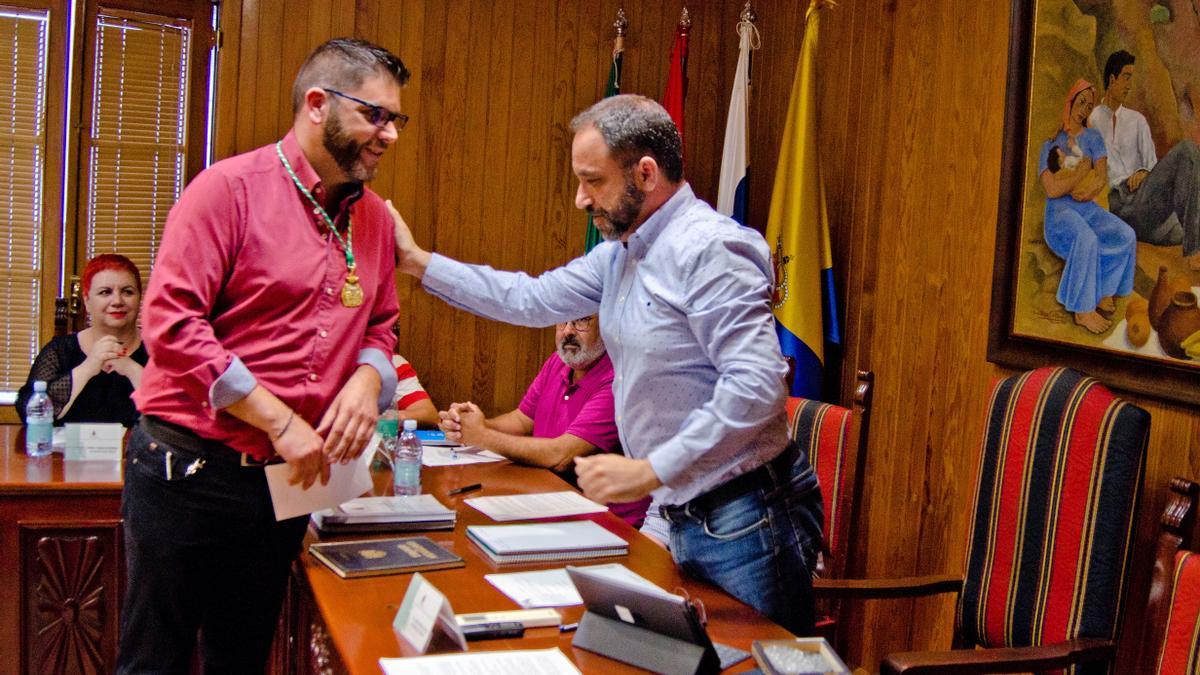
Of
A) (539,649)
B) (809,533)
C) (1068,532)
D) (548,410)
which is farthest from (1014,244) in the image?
(539,649)

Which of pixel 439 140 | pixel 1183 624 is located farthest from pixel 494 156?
pixel 1183 624

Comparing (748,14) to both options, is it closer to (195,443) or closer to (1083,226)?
(1083,226)

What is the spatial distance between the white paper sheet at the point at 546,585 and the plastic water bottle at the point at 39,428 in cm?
179

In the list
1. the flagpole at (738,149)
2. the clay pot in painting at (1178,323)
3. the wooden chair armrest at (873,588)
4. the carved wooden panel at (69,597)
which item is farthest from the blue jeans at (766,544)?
the flagpole at (738,149)

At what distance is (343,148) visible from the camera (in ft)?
6.13

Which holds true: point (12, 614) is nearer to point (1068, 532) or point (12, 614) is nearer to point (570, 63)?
point (1068, 532)

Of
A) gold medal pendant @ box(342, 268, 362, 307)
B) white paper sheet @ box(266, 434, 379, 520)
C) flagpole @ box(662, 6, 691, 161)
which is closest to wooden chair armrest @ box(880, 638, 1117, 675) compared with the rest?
white paper sheet @ box(266, 434, 379, 520)

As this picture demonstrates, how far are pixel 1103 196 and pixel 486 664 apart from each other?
6.19ft

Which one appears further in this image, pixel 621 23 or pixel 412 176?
pixel 621 23

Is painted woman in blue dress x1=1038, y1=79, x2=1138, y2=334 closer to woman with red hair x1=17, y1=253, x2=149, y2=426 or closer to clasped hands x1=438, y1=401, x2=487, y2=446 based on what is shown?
clasped hands x1=438, y1=401, x2=487, y2=446

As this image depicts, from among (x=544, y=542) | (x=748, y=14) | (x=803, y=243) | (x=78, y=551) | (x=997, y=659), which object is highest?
(x=748, y=14)

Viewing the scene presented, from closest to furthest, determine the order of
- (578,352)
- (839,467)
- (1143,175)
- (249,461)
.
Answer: (249,461) → (1143,175) → (839,467) → (578,352)

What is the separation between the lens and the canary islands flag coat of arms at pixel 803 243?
11.7 feet

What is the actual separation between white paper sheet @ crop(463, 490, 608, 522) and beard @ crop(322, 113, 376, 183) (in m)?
0.83
